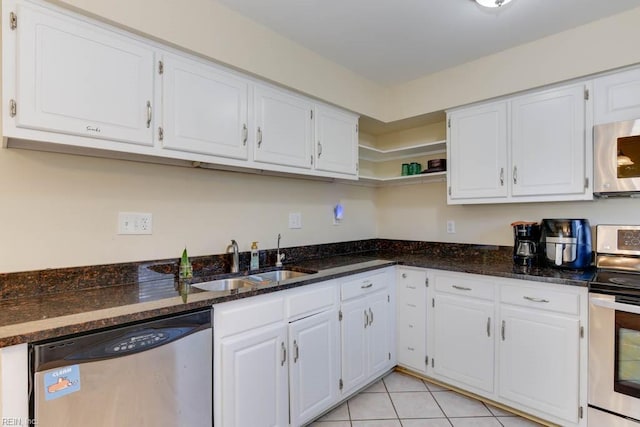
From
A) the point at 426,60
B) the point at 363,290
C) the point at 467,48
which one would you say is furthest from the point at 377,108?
the point at 363,290

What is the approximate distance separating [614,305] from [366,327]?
139 cm

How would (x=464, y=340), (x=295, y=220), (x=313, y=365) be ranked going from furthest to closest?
(x=295, y=220) < (x=464, y=340) < (x=313, y=365)

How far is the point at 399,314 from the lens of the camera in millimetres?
2600

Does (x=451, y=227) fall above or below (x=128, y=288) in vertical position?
above

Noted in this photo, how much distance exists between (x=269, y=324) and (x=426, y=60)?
2.24 metres

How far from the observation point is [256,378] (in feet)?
5.27

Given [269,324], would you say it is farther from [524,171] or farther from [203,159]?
[524,171]

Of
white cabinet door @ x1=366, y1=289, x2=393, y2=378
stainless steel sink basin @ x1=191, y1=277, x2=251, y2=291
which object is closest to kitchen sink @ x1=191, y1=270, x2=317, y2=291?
stainless steel sink basin @ x1=191, y1=277, x2=251, y2=291

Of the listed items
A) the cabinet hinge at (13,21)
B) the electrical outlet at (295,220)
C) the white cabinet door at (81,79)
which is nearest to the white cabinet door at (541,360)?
the electrical outlet at (295,220)

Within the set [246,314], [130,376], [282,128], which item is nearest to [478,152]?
[282,128]

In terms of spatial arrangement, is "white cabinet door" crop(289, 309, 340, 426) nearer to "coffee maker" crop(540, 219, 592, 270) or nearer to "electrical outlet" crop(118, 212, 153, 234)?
"electrical outlet" crop(118, 212, 153, 234)

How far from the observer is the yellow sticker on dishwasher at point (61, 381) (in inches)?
41.7

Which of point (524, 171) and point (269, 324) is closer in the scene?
point (269, 324)

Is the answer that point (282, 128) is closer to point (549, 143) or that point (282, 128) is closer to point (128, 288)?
point (128, 288)
